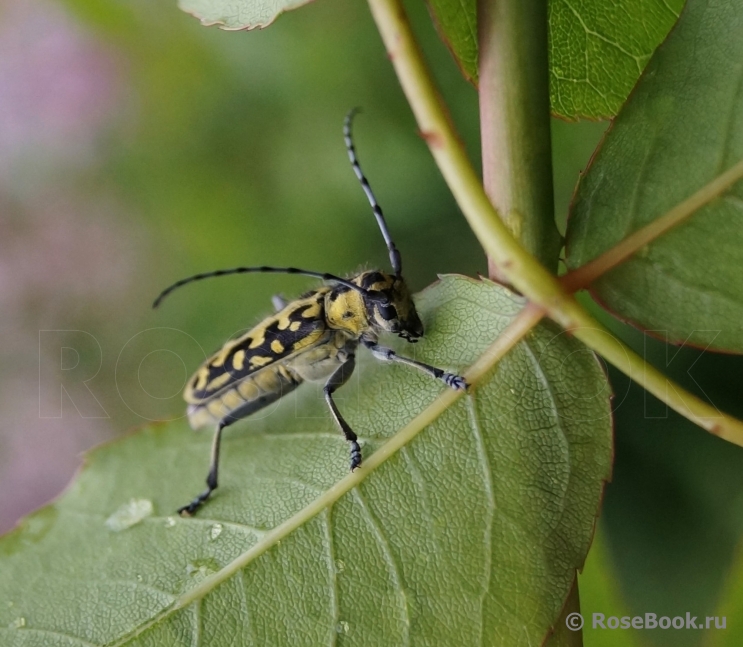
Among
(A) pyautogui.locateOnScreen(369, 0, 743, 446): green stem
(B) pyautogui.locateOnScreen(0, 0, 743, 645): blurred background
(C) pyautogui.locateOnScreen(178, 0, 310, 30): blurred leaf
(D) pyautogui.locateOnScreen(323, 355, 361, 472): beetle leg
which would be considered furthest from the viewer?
(B) pyautogui.locateOnScreen(0, 0, 743, 645): blurred background

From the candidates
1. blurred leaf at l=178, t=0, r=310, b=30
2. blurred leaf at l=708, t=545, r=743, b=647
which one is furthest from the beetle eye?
blurred leaf at l=708, t=545, r=743, b=647

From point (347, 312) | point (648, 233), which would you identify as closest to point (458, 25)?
point (648, 233)

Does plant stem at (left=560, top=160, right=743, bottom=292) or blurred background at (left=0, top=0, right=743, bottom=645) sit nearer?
plant stem at (left=560, top=160, right=743, bottom=292)

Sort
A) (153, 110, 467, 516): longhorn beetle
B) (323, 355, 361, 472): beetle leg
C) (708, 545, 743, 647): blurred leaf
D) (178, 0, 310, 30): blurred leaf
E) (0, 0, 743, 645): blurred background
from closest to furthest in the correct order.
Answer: (178, 0, 310, 30): blurred leaf, (323, 355, 361, 472): beetle leg, (708, 545, 743, 647): blurred leaf, (153, 110, 467, 516): longhorn beetle, (0, 0, 743, 645): blurred background

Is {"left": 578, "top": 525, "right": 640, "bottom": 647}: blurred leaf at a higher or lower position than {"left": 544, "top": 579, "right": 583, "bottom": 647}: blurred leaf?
lower

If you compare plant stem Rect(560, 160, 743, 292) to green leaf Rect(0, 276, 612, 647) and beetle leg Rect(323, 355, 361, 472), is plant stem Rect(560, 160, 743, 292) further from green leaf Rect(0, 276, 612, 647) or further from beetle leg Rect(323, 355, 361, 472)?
beetle leg Rect(323, 355, 361, 472)

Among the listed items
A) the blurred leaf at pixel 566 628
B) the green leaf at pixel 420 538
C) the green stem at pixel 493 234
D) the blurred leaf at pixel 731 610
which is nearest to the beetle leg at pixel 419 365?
the green leaf at pixel 420 538

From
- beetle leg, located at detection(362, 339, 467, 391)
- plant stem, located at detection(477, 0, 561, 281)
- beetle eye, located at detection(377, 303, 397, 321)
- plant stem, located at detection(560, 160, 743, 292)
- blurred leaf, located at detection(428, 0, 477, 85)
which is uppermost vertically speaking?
blurred leaf, located at detection(428, 0, 477, 85)
